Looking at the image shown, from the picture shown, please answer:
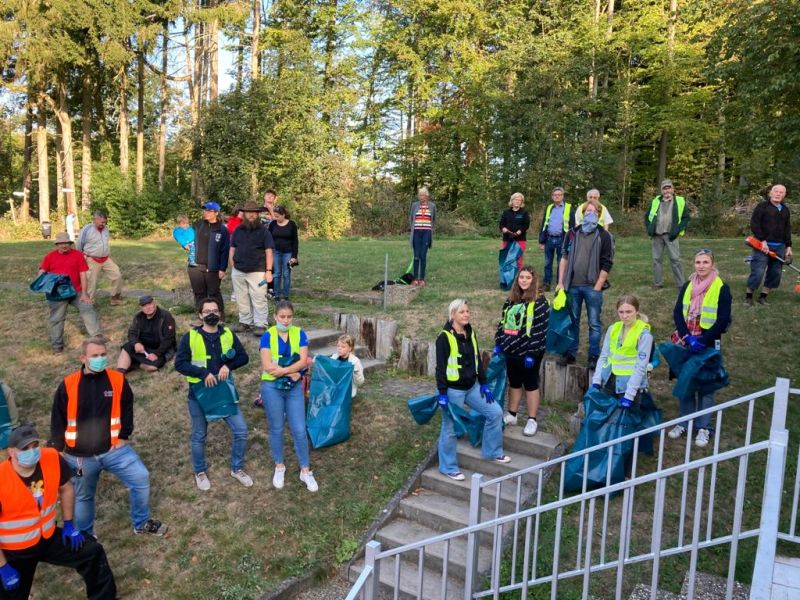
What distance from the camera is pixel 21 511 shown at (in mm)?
3799

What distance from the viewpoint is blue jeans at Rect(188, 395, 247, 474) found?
5.37 metres

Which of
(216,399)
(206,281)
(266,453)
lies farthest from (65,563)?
(206,281)

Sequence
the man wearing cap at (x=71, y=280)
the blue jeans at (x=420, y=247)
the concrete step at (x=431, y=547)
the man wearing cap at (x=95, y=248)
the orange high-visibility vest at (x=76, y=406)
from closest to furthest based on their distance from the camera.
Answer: the orange high-visibility vest at (x=76, y=406), the concrete step at (x=431, y=547), the man wearing cap at (x=71, y=280), the man wearing cap at (x=95, y=248), the blue jeans at (x=420, y=247)

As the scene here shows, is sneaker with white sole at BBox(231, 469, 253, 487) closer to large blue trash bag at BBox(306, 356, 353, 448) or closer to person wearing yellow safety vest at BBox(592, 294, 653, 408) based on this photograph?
large blue trash bag at BBox(306, 356, 353, 448)

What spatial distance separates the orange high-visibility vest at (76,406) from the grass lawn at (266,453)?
3.42ft

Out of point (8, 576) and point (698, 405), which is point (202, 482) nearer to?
point (8, 576)

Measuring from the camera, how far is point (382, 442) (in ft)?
20.0

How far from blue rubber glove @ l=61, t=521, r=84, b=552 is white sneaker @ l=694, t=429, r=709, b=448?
518 cm

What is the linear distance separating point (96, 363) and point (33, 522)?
121cm

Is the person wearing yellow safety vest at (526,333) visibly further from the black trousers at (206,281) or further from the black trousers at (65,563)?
the black trousers at (206,281)

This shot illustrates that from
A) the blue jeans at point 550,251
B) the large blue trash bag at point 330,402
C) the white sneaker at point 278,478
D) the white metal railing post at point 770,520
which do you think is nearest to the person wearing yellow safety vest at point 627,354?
the white metal railing post at point 770,520

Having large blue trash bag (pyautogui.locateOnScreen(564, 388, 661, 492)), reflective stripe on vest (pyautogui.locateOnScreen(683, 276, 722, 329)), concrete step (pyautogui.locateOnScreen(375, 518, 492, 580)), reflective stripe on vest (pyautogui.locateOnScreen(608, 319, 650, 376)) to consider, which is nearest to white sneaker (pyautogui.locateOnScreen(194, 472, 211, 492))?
concrete step (pyautogui.locateOnScreen(375, 518, 492, 580))

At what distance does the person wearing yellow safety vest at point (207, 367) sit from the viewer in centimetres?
521

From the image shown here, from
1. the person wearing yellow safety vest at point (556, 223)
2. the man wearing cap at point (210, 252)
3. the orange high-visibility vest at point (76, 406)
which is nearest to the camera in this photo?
the orange high-visibility vest at point (76, 406)
